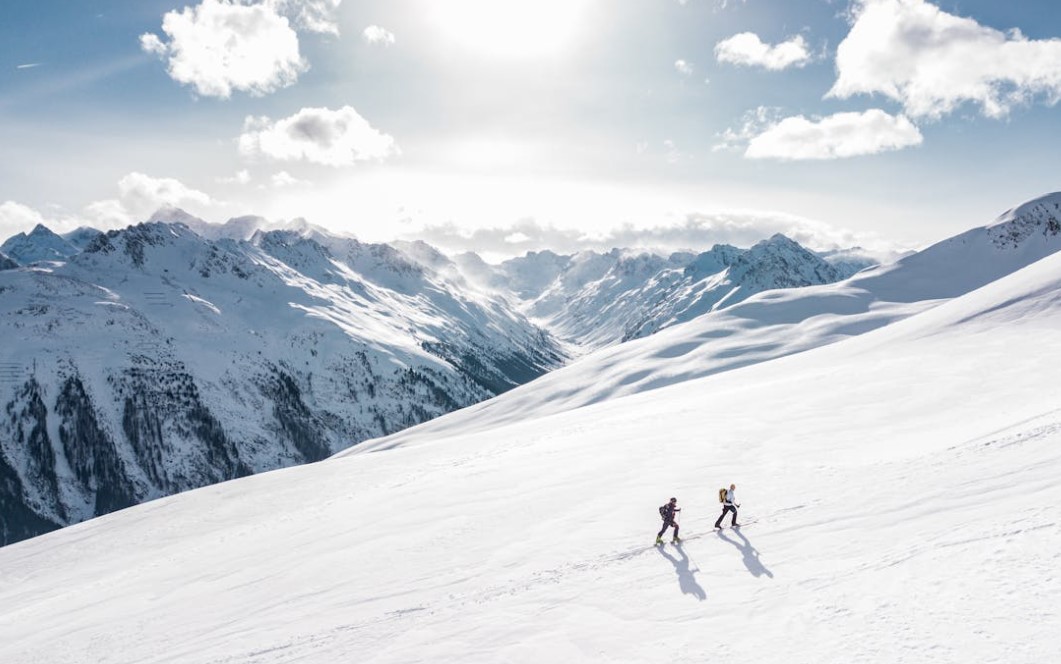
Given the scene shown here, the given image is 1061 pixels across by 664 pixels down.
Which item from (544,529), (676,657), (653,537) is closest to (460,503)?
(544,529)

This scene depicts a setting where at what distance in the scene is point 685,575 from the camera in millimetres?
16781

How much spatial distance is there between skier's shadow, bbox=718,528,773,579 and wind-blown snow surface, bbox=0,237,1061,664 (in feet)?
0.30

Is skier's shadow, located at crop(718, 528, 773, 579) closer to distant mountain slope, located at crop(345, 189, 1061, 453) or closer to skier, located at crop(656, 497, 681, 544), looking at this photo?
skier, located at crop(656, 497, 681, 544)

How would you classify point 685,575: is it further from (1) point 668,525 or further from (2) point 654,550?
(1) point 668,525

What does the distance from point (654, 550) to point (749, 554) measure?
296 centimetres

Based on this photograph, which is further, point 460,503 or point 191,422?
point 191,422

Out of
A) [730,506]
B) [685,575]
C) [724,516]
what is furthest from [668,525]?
[685,575]

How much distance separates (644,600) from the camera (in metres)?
15.7

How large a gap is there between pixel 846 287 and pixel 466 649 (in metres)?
159

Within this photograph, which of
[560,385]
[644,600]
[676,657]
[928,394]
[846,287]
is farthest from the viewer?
[846,287]

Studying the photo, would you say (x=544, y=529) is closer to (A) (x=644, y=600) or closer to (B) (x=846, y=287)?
(A) (x=644, y=600)

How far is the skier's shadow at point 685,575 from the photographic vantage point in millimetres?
15637

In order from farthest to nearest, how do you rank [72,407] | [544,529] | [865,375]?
[72,407] → [865,375] → [544,529]

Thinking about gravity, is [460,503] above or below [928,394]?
above
